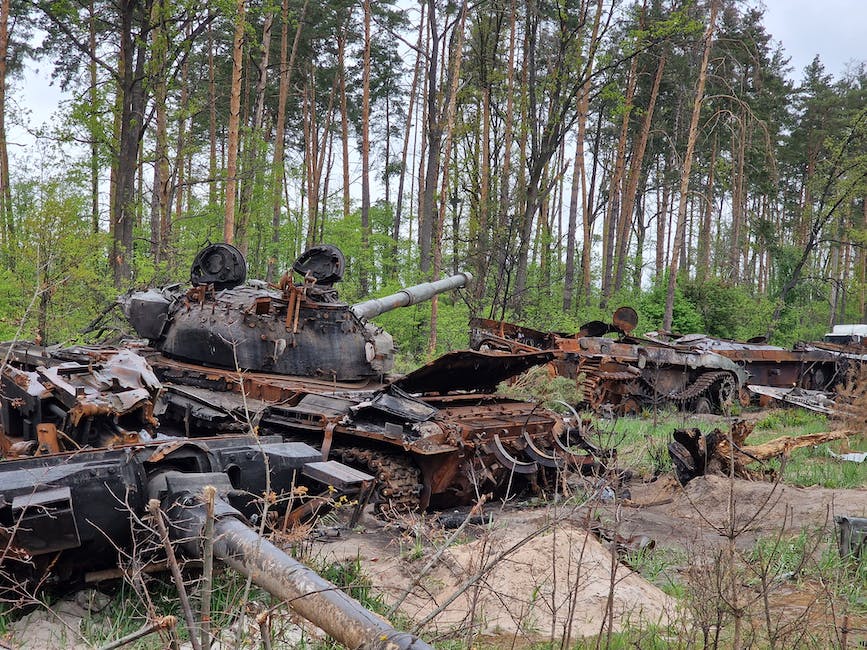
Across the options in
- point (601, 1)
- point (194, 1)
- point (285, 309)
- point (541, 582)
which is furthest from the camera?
point (601, 1)

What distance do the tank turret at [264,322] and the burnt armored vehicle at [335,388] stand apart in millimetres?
14

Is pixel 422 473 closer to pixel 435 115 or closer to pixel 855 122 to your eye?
pixel 435 115

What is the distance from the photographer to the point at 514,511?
25.8 feet

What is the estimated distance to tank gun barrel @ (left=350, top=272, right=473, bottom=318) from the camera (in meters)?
10.4

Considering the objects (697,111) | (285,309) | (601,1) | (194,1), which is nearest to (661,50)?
(601,1)

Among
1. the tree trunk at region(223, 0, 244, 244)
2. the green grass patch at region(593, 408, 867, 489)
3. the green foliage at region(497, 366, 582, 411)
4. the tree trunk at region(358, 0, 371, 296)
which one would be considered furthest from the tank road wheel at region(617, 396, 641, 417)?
the tree trunk at region(358, 0, 371, 296)

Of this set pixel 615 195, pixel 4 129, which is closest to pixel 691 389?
pixel 615 195

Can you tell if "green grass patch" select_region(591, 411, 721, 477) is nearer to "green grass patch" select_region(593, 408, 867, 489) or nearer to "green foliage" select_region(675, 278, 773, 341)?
"green grass patch" select_region(593, 408, 867, 489)

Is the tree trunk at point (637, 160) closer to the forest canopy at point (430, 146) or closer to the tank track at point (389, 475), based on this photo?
the forest canopy at point (430, 146)

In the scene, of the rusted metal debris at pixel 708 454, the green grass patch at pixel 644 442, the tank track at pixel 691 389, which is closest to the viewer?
the rusted metal debris at pixel 708 454

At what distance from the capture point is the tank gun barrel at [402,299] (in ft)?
34.1

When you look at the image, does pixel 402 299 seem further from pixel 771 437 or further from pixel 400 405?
pixel 771 437

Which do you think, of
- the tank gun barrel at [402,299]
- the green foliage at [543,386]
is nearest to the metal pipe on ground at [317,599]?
the tank gun barrel at [402,299]

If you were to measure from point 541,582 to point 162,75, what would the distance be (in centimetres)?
1397
